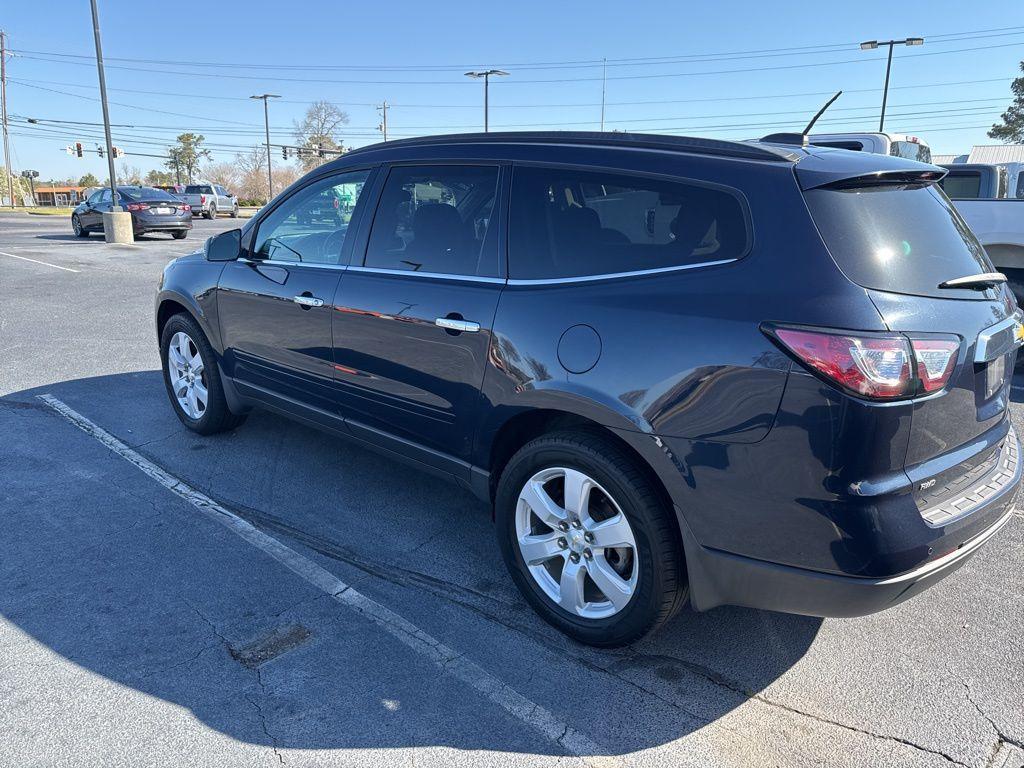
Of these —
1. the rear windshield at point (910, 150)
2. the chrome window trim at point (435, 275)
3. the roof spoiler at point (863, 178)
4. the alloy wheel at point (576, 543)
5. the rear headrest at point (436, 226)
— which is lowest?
the alloy wheel at point (576, 543)

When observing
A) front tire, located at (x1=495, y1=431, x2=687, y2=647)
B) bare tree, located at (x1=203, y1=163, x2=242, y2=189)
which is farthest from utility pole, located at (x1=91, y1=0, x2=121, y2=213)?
bare tree, located at (x1=203, y1=163, x2=242, y2=189)

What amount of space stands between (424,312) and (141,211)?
21330 millimetres

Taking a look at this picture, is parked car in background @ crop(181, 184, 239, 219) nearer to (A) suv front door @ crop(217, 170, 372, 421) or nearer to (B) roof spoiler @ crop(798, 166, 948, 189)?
(A) suv front door @ crop(217, 170, 372, 421)

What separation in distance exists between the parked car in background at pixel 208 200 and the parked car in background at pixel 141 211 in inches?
454

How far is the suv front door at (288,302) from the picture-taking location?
12.7 ft

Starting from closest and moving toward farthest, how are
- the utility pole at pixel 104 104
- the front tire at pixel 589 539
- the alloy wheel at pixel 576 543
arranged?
the front tire at pixel 589 539
the alloy wheel at pixel 576 543
the utility pole at pixel 104 104

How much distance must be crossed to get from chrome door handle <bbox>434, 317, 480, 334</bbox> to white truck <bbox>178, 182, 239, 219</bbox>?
113 ft

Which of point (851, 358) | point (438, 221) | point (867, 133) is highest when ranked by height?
point (867, 133)

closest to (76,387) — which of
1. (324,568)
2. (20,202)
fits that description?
(324,568)

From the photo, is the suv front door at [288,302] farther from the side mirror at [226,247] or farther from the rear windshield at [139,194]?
the rear windshield at [139,194]

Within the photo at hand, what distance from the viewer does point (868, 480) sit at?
7.05 feet

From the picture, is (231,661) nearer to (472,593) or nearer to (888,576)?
(472,593)

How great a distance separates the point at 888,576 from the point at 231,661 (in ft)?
7.30

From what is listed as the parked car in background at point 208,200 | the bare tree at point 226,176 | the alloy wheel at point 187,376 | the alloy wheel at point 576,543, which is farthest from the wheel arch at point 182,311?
the bare tree at point 226,176
